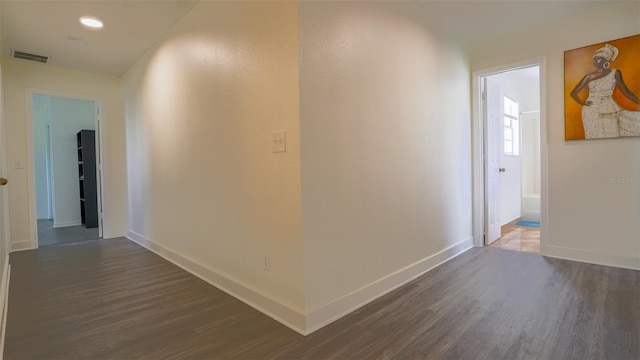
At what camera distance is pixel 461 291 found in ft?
7.81

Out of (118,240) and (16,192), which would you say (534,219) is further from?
(16,192)

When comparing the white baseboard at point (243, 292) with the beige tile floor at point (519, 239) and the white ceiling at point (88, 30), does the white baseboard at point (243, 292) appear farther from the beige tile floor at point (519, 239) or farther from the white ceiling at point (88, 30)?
the beige tile floor at point (519, 239)

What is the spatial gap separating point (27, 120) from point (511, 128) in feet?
23.6

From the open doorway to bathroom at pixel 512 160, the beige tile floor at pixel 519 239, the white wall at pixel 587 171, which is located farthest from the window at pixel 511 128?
the white wall at pixel 587 171

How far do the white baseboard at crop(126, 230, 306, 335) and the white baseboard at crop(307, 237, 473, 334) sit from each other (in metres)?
0.11

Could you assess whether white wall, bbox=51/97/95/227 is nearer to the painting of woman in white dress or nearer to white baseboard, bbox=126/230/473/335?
white baseboard, bbox=126/230/473/335

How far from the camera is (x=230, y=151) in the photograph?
92.7 inches

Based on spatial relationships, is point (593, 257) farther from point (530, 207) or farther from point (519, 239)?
point (530, 207)

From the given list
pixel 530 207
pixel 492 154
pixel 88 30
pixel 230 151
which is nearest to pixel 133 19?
pixel 88 30

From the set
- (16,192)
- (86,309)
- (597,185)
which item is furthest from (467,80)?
(16,192)

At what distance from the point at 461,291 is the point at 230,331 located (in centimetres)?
173

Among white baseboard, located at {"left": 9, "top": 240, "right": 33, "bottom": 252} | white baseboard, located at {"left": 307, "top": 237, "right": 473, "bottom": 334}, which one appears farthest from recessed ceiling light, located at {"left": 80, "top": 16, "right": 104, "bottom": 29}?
white baseboard, located at {"left": 307, "top": 237, "right": 473, "bottom": 334}

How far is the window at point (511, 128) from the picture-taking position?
194 inches

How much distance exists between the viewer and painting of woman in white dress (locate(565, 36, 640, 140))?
278cm
